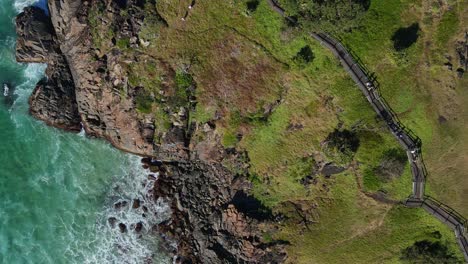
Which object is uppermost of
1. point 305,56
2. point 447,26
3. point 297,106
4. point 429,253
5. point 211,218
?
point 447,26

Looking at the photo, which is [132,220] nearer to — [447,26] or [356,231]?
[356,231]

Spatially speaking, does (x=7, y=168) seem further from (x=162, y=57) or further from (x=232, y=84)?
(x=232, y=84)

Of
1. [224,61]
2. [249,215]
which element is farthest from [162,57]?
[249,215]

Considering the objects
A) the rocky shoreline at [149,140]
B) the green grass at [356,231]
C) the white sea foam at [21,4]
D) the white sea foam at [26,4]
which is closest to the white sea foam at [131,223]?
the rocky shoreline at [149,140]

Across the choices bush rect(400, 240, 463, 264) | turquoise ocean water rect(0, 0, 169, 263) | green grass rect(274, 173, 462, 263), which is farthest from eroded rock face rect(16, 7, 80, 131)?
bush rect(400, 240, 463, 264)

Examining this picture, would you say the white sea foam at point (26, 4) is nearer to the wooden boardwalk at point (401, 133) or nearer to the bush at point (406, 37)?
the wooden boardwalk at point (401, 133)

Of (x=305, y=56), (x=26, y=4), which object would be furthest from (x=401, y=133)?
(x=26, y=4)
